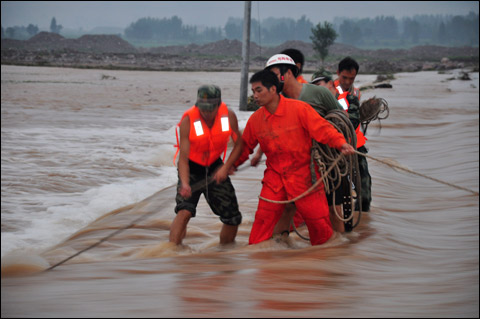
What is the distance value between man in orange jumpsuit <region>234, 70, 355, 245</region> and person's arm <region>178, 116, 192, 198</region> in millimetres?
566

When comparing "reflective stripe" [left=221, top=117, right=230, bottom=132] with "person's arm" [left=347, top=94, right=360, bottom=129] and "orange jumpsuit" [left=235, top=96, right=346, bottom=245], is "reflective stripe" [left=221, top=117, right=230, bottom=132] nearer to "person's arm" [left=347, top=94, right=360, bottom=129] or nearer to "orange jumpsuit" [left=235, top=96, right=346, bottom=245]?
"orange jumpsuit" [left=235, top=96, right=346, bottom=245]

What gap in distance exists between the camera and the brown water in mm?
4133

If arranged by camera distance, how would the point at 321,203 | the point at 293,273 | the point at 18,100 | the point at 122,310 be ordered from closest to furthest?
1. the point at 122,310
2. the point at 293,273
3. the point at 321,203
4. the point at 18,100

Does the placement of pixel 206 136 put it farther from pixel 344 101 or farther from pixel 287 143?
pixel 344 101

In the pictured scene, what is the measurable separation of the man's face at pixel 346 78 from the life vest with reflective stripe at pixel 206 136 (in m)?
1.74

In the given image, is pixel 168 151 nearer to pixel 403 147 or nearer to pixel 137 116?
pixel 403 147

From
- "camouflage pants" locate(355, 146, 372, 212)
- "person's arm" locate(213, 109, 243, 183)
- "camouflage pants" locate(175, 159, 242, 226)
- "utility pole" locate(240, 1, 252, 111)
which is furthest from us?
"utility pole" locate(240, 1, 252, 111)

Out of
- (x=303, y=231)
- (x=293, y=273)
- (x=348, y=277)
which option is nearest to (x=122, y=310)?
(x=293, y=273)

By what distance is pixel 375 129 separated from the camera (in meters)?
16.3

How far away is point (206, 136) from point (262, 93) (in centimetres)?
70

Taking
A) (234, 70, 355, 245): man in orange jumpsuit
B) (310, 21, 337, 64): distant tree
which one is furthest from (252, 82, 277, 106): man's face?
(310, 21, 337, 64): distant tree

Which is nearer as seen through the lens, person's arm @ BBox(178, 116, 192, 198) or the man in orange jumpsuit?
the man in orange jumpsuit

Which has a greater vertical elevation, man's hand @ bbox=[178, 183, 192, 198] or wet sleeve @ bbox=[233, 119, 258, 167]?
wet sleeve @ bbox=[233, 119, 258, 167]

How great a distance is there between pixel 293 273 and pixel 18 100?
20701 mm
